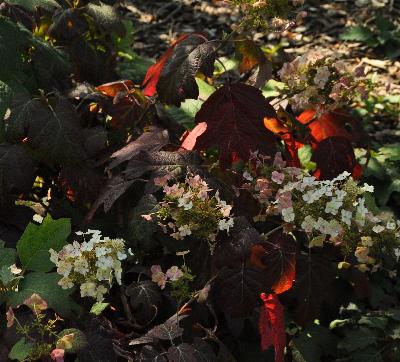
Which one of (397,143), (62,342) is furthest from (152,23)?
(62,342)

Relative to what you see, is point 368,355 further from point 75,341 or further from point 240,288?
point 75,341

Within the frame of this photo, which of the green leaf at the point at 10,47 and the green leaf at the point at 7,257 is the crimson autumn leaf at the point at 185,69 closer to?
the green leaf at the point at 10,47

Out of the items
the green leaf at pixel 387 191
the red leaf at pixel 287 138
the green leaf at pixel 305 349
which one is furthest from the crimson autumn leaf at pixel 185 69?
the green leaf at pixel 387 191

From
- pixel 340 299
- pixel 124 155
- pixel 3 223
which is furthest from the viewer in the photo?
pixel 340 299

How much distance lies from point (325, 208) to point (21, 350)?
724 millimetres

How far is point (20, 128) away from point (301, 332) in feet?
3.58

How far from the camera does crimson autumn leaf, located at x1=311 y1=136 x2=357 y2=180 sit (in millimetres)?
2301

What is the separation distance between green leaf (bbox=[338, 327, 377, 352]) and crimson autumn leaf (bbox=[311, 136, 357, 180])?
53 centimetres

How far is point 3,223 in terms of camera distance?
7.19 feet

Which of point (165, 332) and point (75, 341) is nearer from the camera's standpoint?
point (75, 341)

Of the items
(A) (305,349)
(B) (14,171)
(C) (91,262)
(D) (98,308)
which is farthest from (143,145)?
(A) (305,349)

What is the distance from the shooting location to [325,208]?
5.45 ft

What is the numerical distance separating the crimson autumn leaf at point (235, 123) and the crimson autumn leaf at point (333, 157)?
332 millimetres

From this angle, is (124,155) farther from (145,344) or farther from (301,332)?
(301,332)
